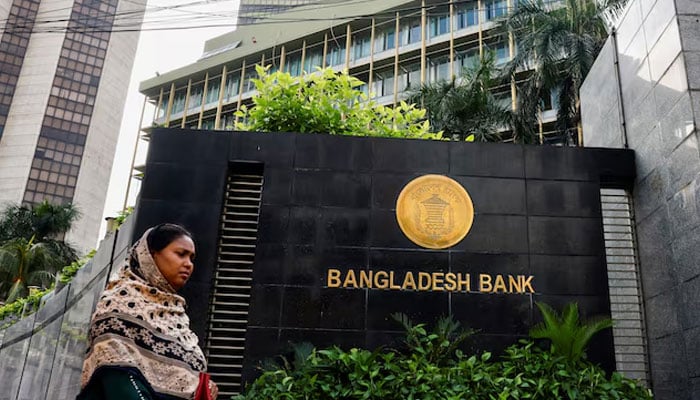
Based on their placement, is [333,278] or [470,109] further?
[470,109]

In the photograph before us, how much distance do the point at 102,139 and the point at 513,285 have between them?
61884mm

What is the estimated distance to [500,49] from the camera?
92.6ft

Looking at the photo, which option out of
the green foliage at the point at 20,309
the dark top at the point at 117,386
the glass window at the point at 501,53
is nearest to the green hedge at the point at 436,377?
the dark top at the point at 117,386

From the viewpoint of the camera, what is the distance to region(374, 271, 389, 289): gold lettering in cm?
698

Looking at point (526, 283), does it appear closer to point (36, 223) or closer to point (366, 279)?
point (366, 279)

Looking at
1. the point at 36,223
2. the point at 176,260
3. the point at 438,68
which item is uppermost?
the point at 438,68

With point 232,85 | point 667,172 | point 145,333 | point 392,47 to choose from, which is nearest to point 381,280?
point 667,172

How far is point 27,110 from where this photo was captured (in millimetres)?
58188

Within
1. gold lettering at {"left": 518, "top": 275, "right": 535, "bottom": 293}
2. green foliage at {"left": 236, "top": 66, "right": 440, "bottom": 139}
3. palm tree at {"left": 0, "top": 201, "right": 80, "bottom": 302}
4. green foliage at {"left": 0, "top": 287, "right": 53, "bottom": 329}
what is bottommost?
gold lettering at {"left": 518, "top": 275, "right": 535, "bottom": 293}

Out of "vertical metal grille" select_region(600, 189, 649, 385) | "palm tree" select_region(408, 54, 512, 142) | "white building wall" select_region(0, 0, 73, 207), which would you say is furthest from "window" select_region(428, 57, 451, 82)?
"white building wall" select_region(0, 0, 73, 207)

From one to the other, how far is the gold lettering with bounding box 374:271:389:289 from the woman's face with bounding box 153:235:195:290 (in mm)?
4411

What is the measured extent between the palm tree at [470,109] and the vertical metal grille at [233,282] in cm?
1158

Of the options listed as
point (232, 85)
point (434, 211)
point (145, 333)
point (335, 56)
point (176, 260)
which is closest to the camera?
point (145, 333)

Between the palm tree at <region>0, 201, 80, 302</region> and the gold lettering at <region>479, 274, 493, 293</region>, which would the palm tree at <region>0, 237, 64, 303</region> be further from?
the gold lettering at <region>479, 274, 493, 293</region>
